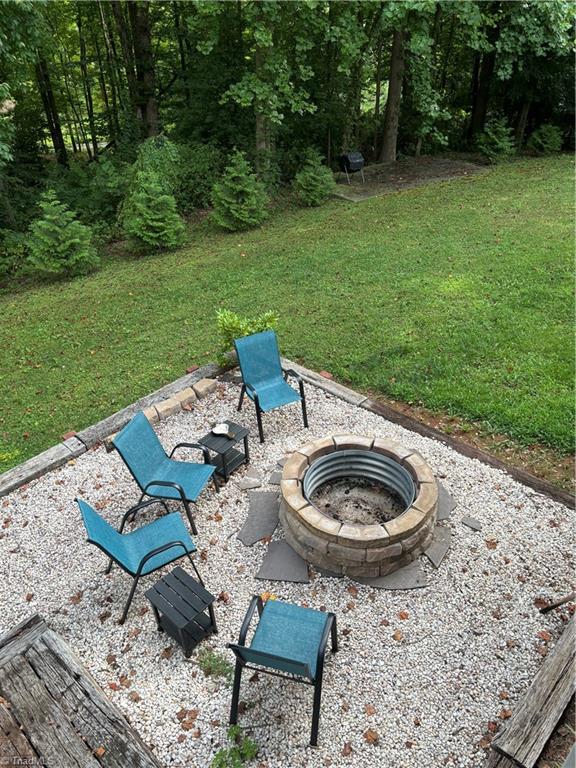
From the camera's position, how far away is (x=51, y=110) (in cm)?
1447

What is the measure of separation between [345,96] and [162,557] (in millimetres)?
14674

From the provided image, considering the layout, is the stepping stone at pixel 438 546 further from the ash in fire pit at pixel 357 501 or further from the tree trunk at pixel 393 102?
the tree trunk at pixel 393 102

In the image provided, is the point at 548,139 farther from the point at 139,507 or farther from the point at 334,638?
the point at 334,638

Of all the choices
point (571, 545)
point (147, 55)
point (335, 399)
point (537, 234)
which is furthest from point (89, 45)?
point (571, 545)

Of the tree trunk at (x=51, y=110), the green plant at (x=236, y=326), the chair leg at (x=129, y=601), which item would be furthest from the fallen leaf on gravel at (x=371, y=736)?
the tree trunk at (x=51, y=110)

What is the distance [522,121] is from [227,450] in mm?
16011

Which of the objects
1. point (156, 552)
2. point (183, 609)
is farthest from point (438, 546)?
point (156, 552)

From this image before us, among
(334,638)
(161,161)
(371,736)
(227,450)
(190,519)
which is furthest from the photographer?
(161,161)

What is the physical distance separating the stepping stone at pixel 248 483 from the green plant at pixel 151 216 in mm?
7234

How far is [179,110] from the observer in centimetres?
1442

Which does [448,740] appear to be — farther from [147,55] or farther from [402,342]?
[147,55]

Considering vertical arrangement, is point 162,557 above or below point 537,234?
below

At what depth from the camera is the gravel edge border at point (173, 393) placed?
4.77m

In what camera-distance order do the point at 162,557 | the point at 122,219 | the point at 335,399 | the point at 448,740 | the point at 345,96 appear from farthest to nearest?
the point at 345,96, the point at 122,219, the point at 335,399, the point at 162,557, the point at 448,740
